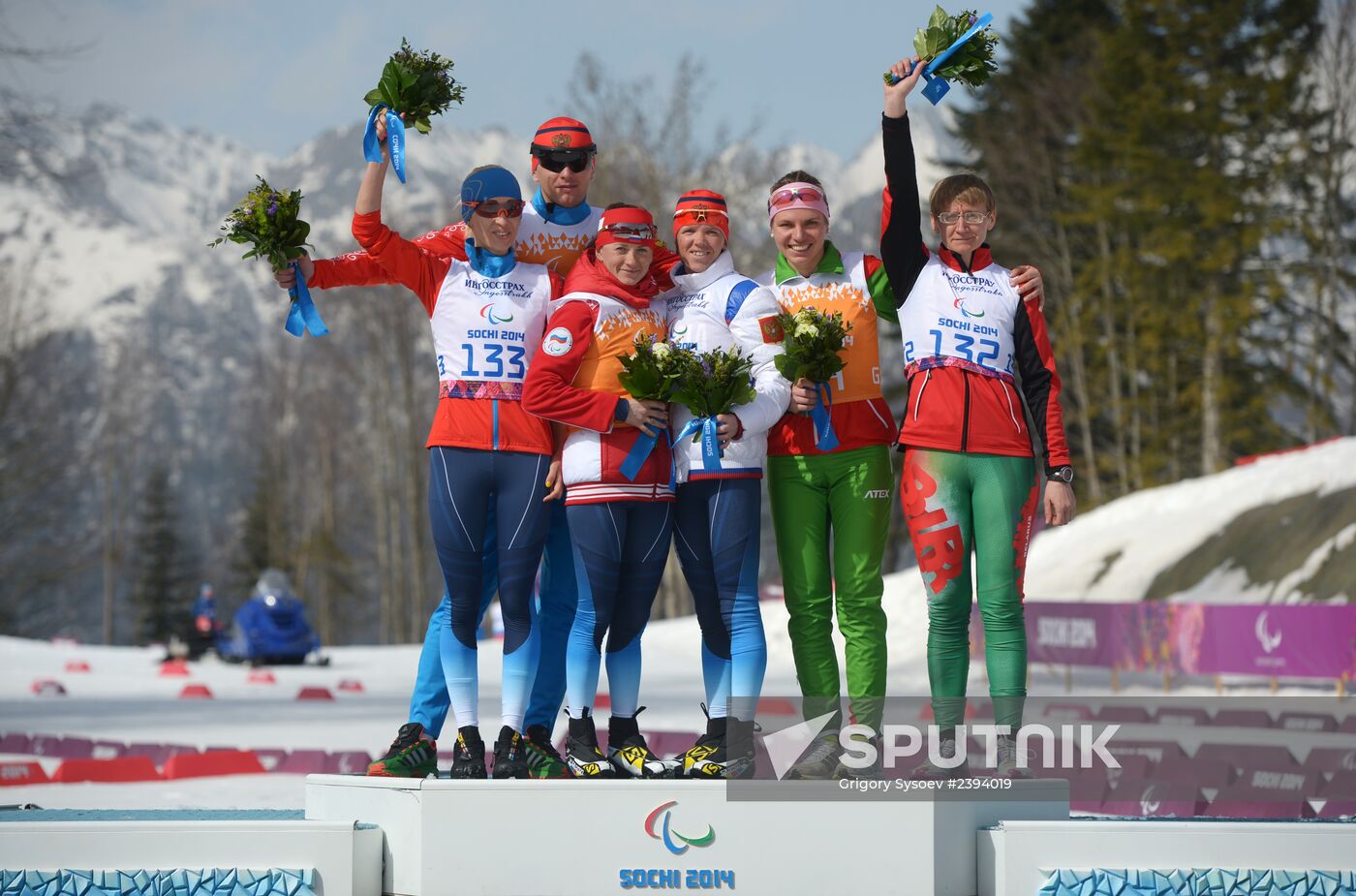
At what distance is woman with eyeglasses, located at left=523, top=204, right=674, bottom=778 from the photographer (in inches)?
231

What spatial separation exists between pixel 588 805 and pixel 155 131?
613 feet

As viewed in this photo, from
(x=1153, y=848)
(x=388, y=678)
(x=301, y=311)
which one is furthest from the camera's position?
(x=388, y=678)

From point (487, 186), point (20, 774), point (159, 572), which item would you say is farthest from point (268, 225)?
point (159, 572)

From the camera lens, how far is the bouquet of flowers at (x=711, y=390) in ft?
18.9

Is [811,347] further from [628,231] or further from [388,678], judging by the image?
[388,678]

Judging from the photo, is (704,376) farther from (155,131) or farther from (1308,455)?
(155,131)

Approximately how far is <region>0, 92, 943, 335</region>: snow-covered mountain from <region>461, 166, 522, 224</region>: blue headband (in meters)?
80.2

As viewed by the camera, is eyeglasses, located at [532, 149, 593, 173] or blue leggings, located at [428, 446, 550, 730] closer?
blue leggings, located at [428, 446, 550, 730]

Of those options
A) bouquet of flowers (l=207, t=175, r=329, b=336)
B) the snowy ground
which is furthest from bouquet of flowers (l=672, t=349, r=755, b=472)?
the snowy ground

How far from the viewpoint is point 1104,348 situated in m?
34.7

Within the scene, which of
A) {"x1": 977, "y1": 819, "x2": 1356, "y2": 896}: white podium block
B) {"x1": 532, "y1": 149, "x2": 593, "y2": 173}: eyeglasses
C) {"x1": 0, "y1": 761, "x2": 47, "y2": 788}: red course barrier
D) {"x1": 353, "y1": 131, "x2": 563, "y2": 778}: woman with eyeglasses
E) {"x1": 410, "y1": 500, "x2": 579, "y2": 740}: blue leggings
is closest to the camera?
{"x1": 977, "y1": 819, "x2": 1356, "y2": 896}: white podium block

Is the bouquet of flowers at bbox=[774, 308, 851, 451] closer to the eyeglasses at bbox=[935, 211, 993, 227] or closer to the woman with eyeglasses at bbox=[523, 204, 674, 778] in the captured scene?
the woman with eyeglasses at bbox=[523, 204, 674, 778]

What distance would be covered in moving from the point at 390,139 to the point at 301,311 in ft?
2.93

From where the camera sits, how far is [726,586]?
19.4ft
